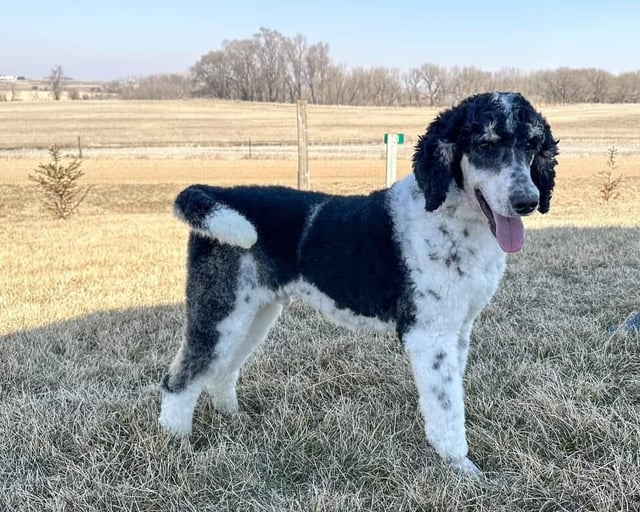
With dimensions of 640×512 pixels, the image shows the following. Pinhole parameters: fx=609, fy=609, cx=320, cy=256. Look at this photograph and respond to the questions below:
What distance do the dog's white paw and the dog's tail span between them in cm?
153

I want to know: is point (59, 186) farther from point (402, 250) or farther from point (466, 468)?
point (466, 468)

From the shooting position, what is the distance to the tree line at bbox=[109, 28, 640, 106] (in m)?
79.2

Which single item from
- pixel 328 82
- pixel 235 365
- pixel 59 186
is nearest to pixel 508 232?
pixel 235 365

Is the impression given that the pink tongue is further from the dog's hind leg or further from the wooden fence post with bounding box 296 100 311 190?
the wooden fence post with bounding box 296 100 311 190

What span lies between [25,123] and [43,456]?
184 feet

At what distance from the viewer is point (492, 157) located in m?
2.83

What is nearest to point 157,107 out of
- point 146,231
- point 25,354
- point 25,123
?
point 25,123

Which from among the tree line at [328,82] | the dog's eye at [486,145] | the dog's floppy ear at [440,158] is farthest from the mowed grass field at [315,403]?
the tree line at [328,82]

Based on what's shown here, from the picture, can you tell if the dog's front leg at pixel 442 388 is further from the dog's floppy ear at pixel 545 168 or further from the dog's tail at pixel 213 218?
the dog's tail at pixel 213 218

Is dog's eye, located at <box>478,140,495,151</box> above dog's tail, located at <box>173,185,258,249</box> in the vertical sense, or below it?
above

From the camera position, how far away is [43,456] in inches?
127

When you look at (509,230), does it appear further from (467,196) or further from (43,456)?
(43,456)

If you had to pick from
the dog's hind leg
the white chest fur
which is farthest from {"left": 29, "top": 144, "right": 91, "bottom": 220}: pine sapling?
the white chest fur

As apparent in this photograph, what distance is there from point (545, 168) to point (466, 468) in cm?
157
